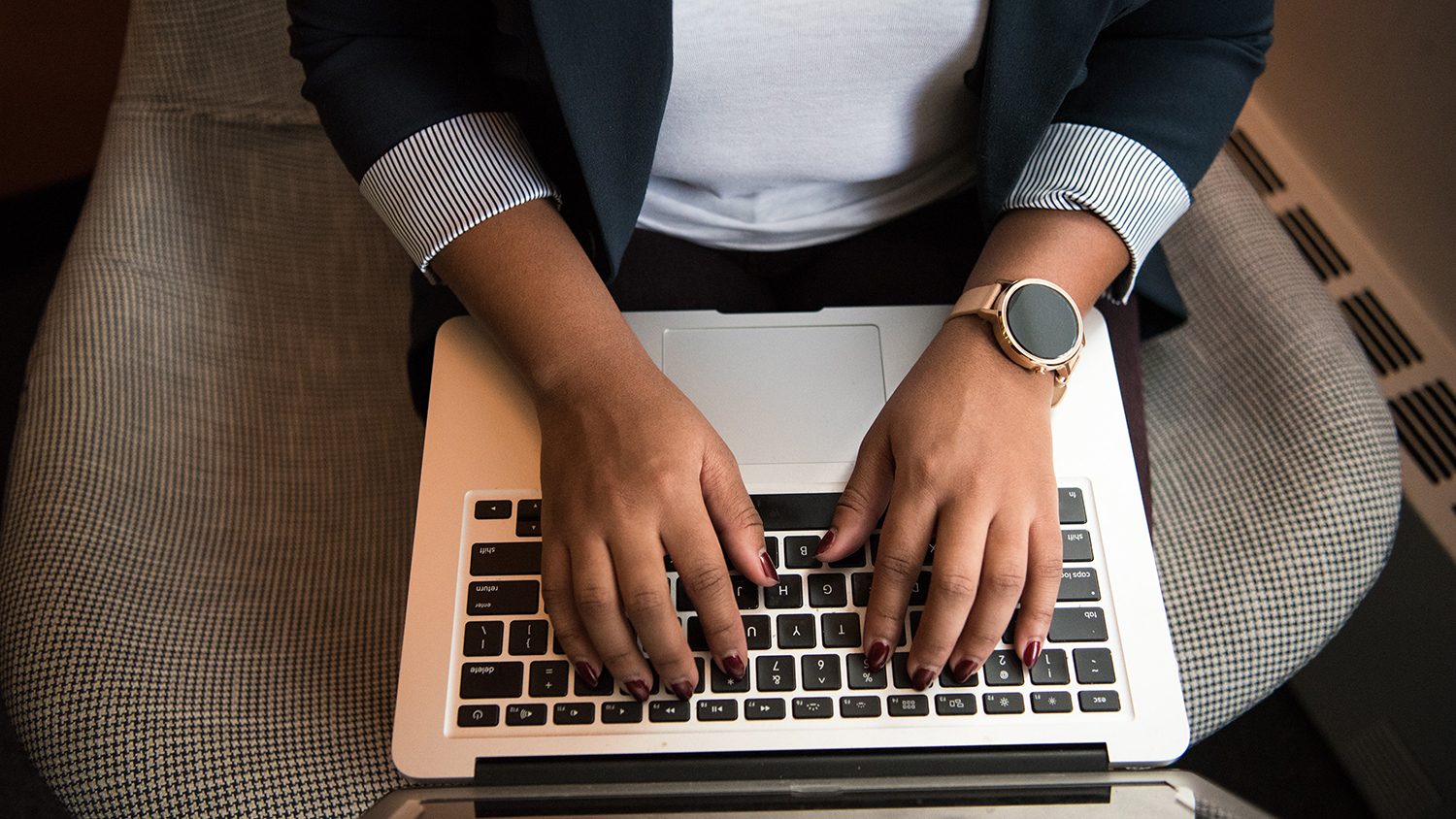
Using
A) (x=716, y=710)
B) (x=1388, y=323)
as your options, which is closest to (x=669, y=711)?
(x=716, y=710)

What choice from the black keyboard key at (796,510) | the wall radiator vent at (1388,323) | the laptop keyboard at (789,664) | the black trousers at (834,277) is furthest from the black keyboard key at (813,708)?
the wall radiator vent at (1388,323)

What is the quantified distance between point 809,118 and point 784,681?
1.29 ft

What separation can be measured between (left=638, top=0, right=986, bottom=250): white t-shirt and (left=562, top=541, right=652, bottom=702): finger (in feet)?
1.04

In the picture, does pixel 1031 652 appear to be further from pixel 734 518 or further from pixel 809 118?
pixel 809 118

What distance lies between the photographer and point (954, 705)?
0.51 meters

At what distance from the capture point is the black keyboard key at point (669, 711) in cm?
51

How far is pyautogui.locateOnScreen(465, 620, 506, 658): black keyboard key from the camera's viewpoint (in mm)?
535

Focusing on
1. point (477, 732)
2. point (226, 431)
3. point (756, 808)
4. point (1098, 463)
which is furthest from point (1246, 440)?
point (226, 431)

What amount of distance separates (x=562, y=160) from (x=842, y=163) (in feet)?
0.69

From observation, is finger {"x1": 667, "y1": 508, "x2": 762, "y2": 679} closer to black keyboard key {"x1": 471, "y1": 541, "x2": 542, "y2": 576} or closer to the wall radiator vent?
black keyboard key {"x1": 471, "y1": 541, "x2": 542, "y2": 576}

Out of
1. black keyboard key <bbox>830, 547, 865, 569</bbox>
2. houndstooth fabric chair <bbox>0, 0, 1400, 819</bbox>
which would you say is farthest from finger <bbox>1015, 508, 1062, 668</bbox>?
houndstooth fabric chair <bbox>0, 0, 1400, 819</bbox>

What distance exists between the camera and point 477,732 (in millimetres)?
518

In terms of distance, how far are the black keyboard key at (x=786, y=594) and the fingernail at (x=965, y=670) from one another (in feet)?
0.33

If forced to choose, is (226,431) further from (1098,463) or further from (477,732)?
(1098,463)
